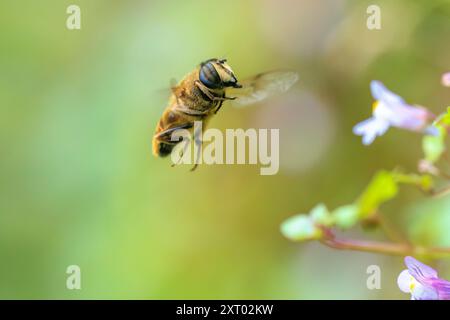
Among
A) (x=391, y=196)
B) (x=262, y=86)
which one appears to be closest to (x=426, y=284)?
(x=391, y=196)

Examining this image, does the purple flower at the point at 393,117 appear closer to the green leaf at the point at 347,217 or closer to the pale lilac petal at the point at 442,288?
the green leaf at the point at 347,217

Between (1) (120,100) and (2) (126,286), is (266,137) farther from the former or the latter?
(2) (126,286)

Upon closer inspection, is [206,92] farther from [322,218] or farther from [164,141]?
[322,218]

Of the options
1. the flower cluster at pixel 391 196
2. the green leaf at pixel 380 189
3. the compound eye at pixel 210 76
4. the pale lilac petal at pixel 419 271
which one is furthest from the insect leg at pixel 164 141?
the pale lilac petal at pixel 419 271
